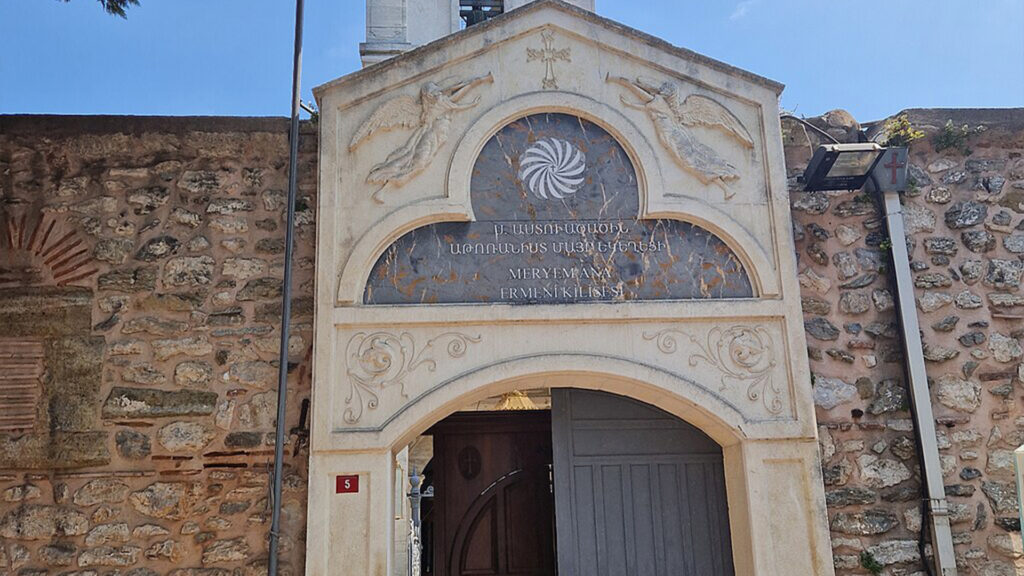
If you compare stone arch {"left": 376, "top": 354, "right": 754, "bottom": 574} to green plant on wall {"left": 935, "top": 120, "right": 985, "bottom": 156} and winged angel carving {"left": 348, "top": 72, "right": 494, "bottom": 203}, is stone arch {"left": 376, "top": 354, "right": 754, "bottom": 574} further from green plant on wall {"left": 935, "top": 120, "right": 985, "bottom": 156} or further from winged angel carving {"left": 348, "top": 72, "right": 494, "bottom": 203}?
green plant on wall {"left": 935, "top": 120, "right": 985, "bottom": 156}

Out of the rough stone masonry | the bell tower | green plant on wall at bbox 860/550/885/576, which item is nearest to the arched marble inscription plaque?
the rough stone masonry

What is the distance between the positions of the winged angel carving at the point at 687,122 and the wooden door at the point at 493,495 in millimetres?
2407

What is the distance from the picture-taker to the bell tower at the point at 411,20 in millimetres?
12266

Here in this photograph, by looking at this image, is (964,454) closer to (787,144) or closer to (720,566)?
(720,566)

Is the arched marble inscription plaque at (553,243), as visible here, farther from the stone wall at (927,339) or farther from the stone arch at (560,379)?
the stone wall at (927,339)

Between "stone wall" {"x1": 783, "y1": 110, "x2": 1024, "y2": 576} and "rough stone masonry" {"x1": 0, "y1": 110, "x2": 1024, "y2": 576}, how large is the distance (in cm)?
1

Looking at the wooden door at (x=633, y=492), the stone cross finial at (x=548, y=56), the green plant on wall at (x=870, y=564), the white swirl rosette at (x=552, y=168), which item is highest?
the stone cross finial at (x=548, y=56)

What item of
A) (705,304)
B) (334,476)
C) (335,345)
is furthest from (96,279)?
(705,304)

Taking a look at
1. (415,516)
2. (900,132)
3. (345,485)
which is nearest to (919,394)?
(900,132)

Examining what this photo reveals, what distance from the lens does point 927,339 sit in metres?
5.33

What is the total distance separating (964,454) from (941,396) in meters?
0.37

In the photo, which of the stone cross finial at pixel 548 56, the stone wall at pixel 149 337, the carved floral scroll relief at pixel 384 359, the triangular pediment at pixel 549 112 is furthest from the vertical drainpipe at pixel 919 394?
the stone wall at pixel 149 337

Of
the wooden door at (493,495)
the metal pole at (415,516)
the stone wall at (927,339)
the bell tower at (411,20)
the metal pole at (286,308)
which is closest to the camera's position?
the metal pole at (286,308)

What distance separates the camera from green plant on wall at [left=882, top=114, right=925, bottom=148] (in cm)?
571
